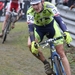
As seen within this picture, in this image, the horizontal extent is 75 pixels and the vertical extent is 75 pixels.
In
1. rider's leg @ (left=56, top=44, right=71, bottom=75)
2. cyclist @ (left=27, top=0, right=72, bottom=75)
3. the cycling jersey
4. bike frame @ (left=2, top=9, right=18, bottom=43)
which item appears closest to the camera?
cyclist @ (left=27, top=0, right=72, bottom=75)

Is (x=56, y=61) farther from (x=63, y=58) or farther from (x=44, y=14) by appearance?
(x=44, y=14)

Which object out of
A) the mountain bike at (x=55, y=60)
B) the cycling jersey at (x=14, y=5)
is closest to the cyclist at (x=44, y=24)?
the mountain bike at (x=55, y=60)

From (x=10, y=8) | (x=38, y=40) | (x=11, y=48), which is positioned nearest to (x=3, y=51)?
(x=11, y=48)

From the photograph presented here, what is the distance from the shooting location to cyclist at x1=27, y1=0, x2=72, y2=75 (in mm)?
7520

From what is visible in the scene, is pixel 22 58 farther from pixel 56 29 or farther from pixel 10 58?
pixel 56 29

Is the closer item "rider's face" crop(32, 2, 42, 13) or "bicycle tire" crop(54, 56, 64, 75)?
"bicycle tire" crop(54, 56, 64, 75)

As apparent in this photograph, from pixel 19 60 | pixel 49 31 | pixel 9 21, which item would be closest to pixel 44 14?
pixel 49 31

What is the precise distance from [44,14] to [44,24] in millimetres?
320

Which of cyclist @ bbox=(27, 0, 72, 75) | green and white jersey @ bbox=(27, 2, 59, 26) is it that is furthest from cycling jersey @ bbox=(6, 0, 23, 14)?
green and white jersey @ bbox=(27, 2, 59, 26)

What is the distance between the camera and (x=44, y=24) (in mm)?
8125

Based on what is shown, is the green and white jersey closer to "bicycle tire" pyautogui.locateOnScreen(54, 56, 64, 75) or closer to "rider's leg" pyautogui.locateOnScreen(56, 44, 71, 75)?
"rider's leg" pyautogui.locateOnScreen(56, 44, 71, 75)

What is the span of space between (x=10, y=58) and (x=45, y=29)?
115 inches

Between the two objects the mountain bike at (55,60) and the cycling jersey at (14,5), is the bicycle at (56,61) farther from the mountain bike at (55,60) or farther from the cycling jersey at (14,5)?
the cycling jersey at (14,5)

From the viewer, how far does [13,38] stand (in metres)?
14.7
